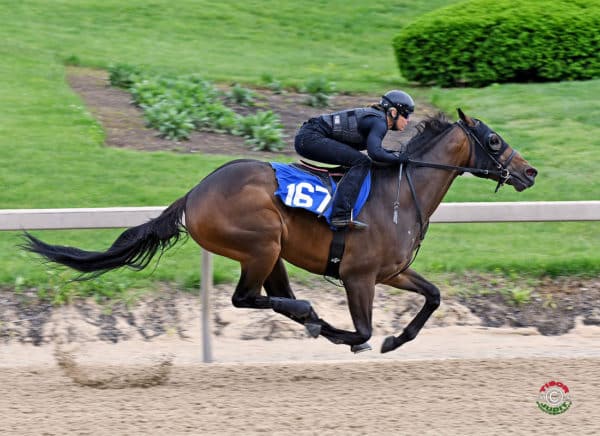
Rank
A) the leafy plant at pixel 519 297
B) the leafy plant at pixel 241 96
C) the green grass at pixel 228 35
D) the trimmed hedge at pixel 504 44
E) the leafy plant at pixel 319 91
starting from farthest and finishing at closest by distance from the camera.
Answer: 1. the green grass at pixel 228 35
2. the trimmed hedge at pixel 504 44
3. the leafy plant at pixel 319 91
4. the leafy plant at pixel 241 96
5. the leafy plant at pixel 519 297

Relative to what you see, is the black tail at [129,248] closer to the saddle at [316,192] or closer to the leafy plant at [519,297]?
the saddle at [316,192]

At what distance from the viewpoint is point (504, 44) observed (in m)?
13.9

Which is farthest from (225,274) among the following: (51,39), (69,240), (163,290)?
(51,39)

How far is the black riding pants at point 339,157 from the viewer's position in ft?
22.4

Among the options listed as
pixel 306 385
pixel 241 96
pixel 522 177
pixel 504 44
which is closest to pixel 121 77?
pixel 241 96

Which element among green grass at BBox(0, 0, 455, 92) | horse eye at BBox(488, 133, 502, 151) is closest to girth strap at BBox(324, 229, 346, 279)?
horse eye at BBox(488, 133, 502, 151)

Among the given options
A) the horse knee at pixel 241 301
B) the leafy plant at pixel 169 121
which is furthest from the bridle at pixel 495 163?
the leafy plant at pixel 169 121

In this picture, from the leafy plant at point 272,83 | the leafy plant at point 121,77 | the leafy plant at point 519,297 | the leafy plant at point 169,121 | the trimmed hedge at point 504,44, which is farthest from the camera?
the leafy plant at point 272,83

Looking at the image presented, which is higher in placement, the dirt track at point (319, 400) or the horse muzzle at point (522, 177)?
the horse muzzle at point (522, 177)

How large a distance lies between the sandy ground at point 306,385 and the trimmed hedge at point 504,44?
664 centimetres

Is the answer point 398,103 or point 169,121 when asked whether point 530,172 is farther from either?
point 169,121

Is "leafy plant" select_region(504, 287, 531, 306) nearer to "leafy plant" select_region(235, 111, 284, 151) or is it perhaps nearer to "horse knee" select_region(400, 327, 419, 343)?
"horse knee" select_region(400, 327, 419, 343)

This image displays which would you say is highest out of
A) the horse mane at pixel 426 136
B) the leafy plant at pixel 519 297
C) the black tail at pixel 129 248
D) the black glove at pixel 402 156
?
the horse mane at pixel 426 136

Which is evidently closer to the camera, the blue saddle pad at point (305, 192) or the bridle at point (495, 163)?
the blue saddle pad at point (305, 192)
